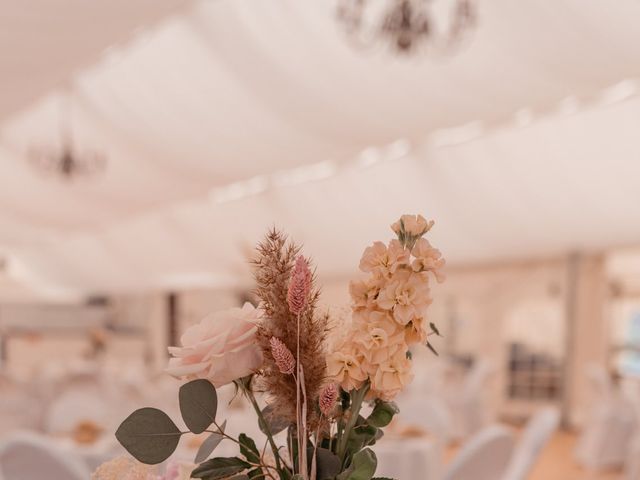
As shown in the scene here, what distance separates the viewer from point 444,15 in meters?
6.76

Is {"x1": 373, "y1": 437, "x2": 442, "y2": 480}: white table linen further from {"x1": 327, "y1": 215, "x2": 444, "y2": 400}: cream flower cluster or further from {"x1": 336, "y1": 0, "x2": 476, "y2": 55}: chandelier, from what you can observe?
{"x1": 327, "y1": 215, "x2": 444, "y2": 400}: cream flower cluster

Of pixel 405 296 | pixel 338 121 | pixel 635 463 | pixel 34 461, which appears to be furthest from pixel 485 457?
pixel 338 121

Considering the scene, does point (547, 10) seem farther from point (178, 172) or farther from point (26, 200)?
point (26, 200)

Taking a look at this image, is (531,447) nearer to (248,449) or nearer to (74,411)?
(248,449)

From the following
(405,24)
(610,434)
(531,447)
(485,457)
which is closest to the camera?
(485,457)

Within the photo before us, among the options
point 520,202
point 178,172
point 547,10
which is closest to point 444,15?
point 547,10

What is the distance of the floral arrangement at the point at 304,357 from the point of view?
34.1 inches

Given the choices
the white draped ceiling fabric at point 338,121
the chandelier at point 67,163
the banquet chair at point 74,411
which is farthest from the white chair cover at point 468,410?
the chandelier at point 67,163

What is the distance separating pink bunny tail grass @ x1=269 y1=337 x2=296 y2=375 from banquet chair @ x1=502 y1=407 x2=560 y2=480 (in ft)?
7.34

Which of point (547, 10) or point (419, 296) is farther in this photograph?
point (547, 10)

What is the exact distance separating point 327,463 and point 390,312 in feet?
0.60

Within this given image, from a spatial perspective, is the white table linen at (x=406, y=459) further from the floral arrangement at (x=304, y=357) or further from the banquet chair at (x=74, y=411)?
the floral arrangement at (x=304, y=357)

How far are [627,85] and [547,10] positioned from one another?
195 cm

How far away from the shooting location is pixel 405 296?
880 mm
